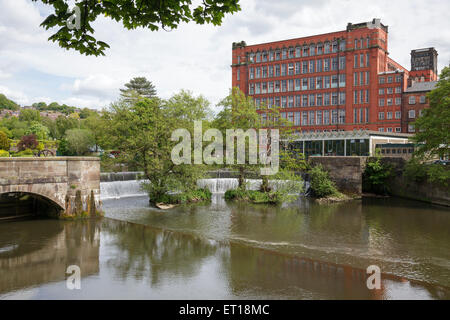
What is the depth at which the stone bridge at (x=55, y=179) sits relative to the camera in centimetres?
1789

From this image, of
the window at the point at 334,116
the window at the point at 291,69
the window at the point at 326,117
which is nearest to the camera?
the window at the point at 334,116

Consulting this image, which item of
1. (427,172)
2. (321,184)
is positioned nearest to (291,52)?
(321,184)

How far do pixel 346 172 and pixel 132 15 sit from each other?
3165cm

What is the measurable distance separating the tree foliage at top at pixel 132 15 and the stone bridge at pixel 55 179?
14808 millimetres

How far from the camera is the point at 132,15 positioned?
5812 mm

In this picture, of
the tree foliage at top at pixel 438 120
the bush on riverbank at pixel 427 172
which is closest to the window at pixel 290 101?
the bush on riverbank at pixel 427 172

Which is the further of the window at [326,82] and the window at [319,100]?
the window at [319,100]

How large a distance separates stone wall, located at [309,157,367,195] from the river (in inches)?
350

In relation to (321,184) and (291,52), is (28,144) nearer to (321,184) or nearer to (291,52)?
(321,184)

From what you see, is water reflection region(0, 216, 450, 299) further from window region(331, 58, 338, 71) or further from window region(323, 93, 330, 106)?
window region(331, 58, 338, 71)

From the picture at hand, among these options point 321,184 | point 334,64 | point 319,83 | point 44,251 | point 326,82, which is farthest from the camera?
point 319,83

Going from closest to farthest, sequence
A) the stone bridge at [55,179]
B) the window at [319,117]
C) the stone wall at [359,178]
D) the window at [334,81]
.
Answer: the stone bridge at [55,179] < the stone wall at [359,178] < the window at [334,81] < the window at [319,117]

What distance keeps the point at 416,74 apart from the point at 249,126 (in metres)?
54.1

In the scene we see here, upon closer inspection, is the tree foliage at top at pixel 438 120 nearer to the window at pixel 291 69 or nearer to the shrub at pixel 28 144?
the window at pixel 291 69
